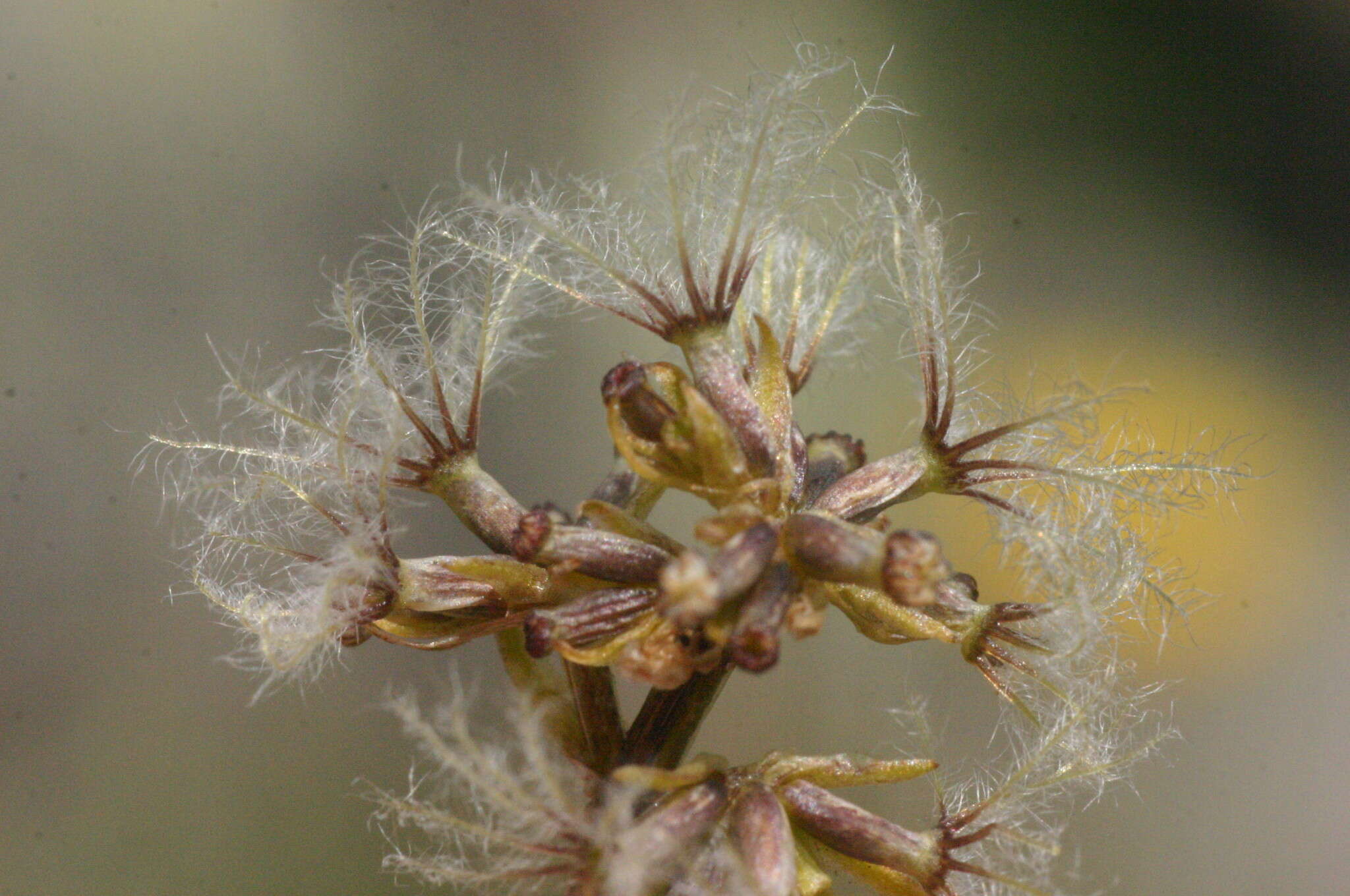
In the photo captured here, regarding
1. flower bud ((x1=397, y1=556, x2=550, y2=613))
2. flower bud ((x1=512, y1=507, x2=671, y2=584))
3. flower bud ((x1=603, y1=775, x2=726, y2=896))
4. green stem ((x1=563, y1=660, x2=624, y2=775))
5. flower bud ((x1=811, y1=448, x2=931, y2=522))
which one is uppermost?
flower bud ((x1=811, y1=448, x2=931, y2=522))

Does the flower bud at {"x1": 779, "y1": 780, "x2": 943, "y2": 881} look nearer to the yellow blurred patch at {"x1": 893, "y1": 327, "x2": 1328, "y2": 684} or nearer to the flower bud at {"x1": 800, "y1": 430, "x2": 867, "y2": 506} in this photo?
the flower bud at {"x1": 800, "y1": 430, "x2": 867, "y2": 506}

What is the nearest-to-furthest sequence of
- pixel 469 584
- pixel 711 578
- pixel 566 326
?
pixel 711 578, pixel 469 584, pixel 566 326

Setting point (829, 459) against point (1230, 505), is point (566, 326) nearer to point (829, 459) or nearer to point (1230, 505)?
point (829, 459)

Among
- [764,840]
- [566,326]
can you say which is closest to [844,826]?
[764,840]

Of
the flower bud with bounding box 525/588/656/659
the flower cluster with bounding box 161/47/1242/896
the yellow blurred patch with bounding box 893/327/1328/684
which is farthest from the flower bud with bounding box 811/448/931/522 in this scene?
the yellow blurred patch with bounding box 893/327/1328/684

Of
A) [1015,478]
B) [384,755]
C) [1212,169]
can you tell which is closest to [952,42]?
[1212,169]

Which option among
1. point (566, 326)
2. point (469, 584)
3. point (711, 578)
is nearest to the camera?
point (711, 578)

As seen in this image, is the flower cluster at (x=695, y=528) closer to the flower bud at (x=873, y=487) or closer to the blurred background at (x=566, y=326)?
the flower bud at (x=873, y=487)

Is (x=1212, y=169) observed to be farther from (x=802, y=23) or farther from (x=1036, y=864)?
(x=1036, y=864)
